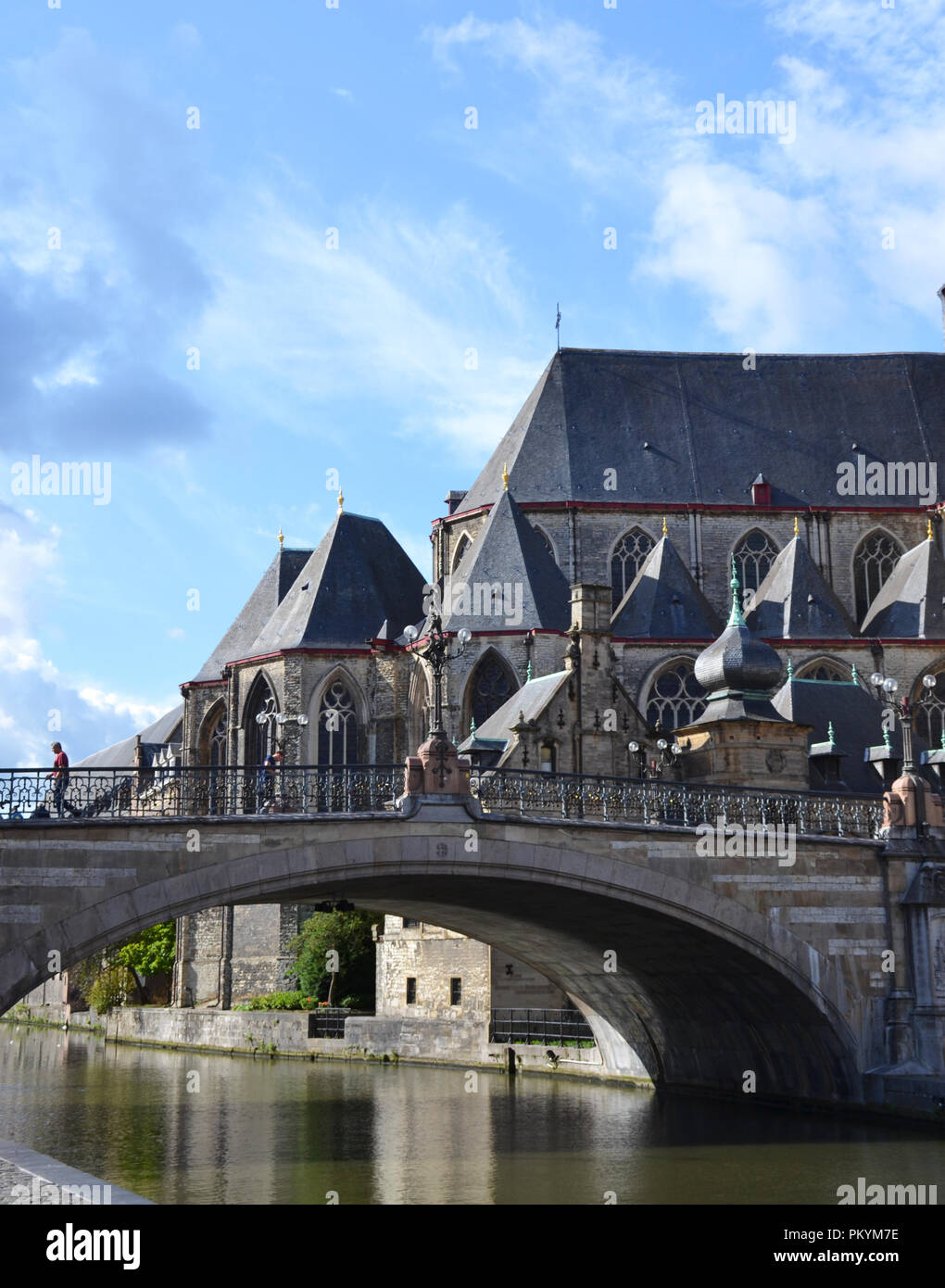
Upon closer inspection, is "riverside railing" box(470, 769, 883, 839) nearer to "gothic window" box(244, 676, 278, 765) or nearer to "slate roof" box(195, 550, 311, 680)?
"gothic window" box(244, 676, 278, 765)

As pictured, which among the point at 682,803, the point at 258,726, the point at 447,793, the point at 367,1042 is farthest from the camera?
the point at 258,726

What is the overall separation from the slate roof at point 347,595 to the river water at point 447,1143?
1879cm

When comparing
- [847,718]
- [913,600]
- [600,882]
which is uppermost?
[913,600]

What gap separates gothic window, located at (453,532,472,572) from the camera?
171ft

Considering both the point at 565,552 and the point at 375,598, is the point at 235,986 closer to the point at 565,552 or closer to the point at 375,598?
the point at 375,598

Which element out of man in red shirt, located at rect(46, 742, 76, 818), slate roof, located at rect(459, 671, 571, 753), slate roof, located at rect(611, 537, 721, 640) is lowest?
man in red shirt, located at rect(46, 742, 76, 818)

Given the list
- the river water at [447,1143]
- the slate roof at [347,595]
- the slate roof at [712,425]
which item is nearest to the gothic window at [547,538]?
the slate roof at [712,425]


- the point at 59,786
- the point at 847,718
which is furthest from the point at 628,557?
the point at 59,786

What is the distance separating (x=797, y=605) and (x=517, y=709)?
9459mm

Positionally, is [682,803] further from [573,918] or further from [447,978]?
[447,978]

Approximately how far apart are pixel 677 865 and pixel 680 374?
33.5 m

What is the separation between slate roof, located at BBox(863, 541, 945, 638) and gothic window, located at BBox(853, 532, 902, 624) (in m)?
1.56

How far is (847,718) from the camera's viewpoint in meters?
38.7

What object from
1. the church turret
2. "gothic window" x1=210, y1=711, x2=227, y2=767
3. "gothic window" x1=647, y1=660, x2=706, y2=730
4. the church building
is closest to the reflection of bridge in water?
the church turret
